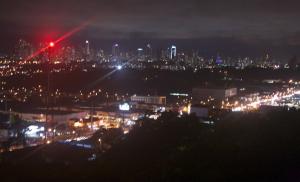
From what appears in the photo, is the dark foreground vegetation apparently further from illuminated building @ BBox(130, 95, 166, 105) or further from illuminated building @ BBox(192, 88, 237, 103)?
illuminated building @ BBox(192, 88, 237, 103)

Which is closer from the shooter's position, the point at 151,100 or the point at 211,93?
the point at 151,100

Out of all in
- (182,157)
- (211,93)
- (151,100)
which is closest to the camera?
(182,157)

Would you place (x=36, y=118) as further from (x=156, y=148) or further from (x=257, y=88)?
(x=257, y=88)

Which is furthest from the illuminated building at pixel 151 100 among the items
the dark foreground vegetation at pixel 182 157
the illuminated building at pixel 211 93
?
the dark foreground vegetation at pixel 182 157

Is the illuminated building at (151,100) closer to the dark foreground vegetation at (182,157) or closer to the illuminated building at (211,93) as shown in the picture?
the illuminated building at (211,93)

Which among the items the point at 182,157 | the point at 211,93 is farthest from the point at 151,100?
the point at 182,157

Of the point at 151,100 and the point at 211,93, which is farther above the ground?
the point at 211,93

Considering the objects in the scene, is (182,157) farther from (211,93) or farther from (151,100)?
(211,93)

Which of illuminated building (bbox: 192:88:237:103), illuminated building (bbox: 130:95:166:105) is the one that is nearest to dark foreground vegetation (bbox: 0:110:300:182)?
illuminated building (bbox: 130:95:166:105)

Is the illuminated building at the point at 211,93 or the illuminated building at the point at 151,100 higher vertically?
the illuminated building at the point at 211,93
